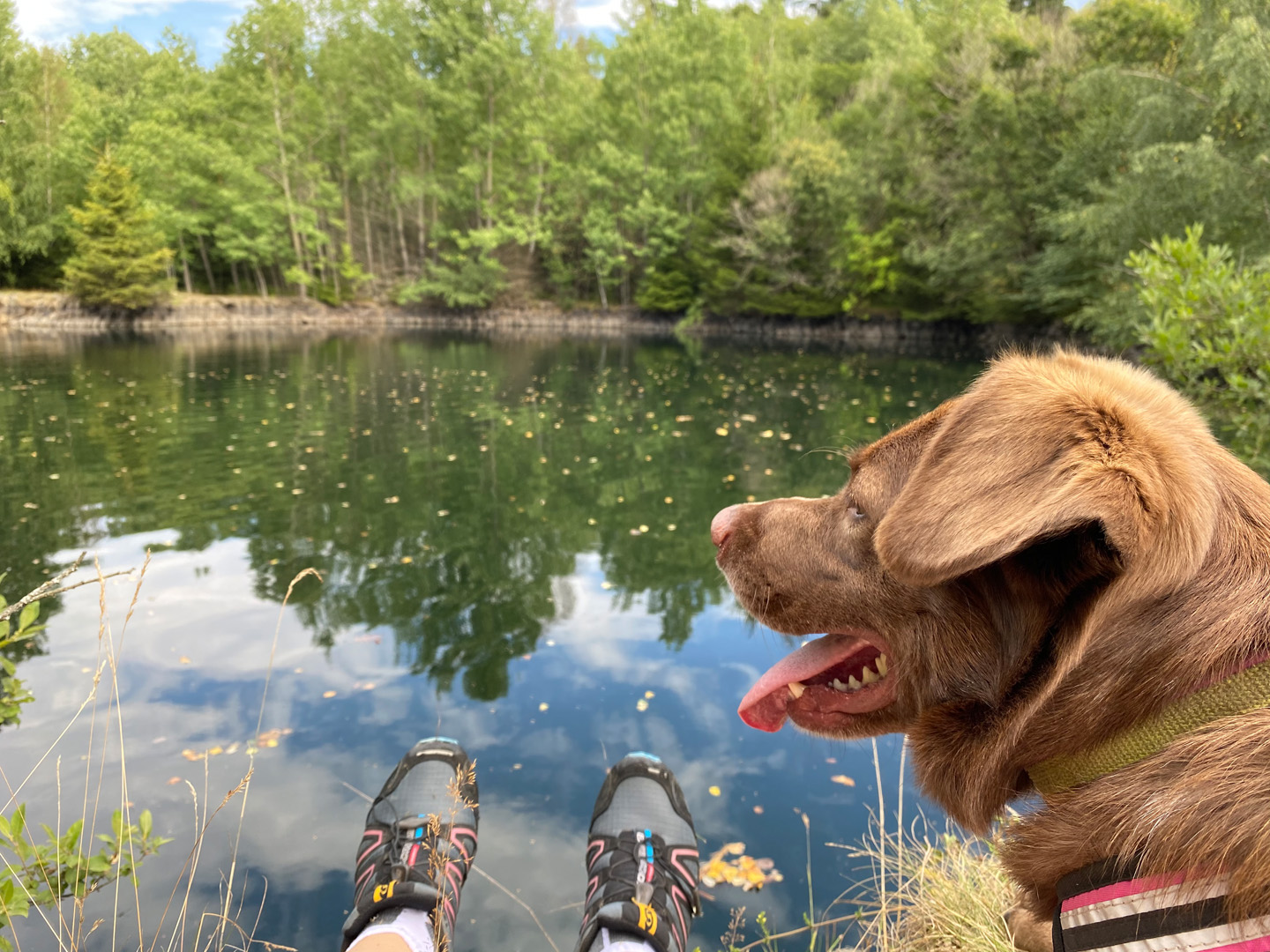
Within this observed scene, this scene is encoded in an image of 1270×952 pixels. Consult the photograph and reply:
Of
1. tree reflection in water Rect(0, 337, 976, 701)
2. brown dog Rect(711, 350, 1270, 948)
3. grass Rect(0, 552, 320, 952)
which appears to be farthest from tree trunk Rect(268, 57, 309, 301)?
brown dog Rect(711, 350, 1270, 948)

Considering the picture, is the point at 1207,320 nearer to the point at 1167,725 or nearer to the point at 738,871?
the point at 738,871

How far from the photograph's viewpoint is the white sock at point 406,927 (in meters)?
2.24

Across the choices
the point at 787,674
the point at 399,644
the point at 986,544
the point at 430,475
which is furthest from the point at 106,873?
the point at 430,475

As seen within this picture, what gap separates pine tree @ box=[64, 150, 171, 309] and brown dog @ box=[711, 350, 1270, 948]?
40.2 meters

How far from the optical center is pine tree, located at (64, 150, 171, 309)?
32.6m

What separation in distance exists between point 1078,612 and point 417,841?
2.45m

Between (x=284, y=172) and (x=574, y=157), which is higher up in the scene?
(x=574, y=157)

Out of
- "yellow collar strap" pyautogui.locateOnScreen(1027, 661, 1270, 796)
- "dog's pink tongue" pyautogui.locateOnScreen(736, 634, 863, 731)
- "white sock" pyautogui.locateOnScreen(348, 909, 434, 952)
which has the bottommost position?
"white sock" pyautogui.locateOnScreen(348, 909, 434, 952)

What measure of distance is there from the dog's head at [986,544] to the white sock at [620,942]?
103 centimetres

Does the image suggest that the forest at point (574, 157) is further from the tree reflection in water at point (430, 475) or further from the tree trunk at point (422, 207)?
the tree reflection in water at point (430, 475)

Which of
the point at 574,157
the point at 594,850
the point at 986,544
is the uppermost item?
the point at 574,157

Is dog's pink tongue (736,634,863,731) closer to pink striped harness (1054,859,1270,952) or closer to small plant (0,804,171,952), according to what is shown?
pink striped harness (1054,859,1270,952)

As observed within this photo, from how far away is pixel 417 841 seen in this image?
106 inches

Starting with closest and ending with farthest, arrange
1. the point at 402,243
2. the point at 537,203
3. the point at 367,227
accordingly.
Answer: the point at 537,203 → the point at 402,243 → the point at 367,227
